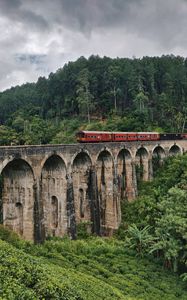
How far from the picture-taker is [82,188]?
101 feet

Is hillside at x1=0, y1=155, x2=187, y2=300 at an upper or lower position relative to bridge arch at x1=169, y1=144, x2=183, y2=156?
lower

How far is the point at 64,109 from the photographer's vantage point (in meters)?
78.1

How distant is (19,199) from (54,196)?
4.24 metres

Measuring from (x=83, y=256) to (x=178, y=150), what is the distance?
107 ft

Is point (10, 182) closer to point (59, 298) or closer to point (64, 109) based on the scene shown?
point (59, 298)

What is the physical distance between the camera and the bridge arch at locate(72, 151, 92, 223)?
30156 mm

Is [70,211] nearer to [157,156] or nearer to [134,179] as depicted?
[134,179]

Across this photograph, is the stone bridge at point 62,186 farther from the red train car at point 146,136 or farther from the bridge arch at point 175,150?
the bridge arch at point 175,150

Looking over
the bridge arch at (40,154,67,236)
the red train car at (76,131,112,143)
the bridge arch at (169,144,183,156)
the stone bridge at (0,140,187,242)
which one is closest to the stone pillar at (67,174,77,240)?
the stone bridge at (0,140,187,242)

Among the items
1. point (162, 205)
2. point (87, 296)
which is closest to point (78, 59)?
point (162, 205)

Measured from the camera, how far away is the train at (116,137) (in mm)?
31766

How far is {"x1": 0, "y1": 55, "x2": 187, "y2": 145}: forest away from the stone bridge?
2341cm

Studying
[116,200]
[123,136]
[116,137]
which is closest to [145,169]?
[123,136]

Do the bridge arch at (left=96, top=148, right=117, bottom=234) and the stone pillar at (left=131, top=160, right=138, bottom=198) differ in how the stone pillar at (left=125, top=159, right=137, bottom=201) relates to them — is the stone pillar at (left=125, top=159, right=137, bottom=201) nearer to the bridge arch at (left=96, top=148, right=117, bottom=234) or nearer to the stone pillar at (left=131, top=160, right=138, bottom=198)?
the stone pillar at (left=131, top=160, right=138, bottom=198)
